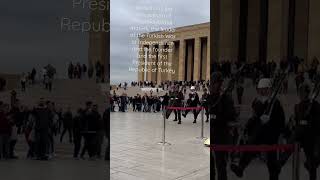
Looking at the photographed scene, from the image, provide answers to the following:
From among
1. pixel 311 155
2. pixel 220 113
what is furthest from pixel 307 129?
pixel 220 113

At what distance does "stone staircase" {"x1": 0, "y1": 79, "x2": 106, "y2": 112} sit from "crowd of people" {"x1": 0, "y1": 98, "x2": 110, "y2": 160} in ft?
0.23

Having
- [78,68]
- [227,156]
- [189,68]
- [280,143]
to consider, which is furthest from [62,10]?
[189,68]

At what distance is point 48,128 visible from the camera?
634 cm

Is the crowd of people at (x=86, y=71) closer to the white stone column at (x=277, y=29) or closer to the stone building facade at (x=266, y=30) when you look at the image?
the stone building facade at (x=266, y=30)

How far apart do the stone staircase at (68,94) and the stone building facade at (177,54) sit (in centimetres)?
466

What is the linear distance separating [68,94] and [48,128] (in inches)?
22.2

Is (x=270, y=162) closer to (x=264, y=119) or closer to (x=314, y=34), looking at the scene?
(x=264, y=119)

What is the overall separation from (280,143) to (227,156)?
783mm

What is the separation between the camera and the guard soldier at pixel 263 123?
655 centimetres

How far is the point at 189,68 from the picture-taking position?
118 ft

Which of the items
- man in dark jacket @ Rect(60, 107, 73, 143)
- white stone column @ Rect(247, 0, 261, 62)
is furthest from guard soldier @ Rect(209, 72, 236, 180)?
man in dark jacket @ Rect(60, 107, 73, 143)

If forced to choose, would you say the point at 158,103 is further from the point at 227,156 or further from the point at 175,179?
the point at 227,156

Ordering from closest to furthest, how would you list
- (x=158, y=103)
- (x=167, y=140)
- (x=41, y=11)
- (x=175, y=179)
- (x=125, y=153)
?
1. (x=41, y=11)
2. (x=175, y=179)
3. (x=125, y=153)
4. (x=167, y=140)
5. (x=158, y=103)

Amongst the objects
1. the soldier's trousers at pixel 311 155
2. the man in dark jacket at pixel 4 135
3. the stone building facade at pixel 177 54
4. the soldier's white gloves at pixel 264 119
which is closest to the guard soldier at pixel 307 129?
the soldier's trousers at pixel 311 155
